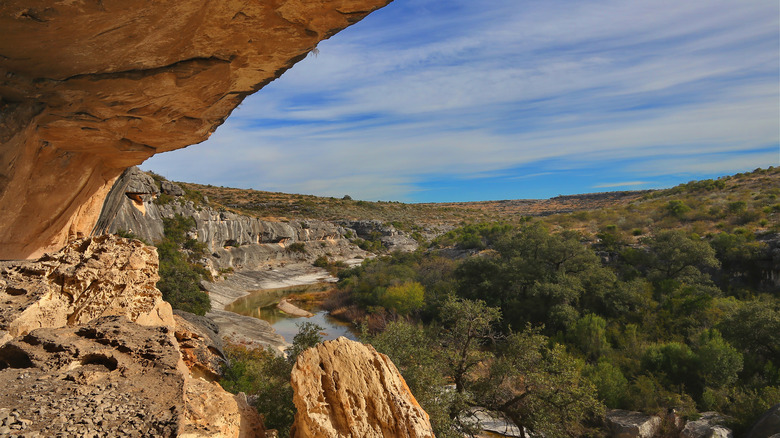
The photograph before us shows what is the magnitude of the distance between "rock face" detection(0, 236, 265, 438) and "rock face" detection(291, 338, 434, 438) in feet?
3.42

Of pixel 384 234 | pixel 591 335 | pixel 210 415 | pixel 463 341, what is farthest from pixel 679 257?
pixel 384 234

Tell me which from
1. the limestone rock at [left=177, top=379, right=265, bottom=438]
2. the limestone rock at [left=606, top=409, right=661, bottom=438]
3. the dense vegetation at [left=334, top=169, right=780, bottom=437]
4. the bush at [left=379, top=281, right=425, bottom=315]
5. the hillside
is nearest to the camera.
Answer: the limestone rock at [left=177, top=379, right=265, bottom=438]

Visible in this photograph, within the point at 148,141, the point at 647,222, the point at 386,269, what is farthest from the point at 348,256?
the point at 148,141

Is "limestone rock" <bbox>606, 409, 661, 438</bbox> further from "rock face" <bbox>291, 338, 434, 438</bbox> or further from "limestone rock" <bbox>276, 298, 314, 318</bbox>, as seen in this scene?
"limestone rock" <bbox>276, 298, 314, 318</bbox>

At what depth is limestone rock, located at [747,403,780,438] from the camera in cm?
1157

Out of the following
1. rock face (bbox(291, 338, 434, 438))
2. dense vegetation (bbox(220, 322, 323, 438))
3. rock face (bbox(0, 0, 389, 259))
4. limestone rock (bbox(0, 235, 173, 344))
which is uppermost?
rock face (bbox(0, 0, 389, 259))

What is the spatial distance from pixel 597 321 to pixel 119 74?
21.3m

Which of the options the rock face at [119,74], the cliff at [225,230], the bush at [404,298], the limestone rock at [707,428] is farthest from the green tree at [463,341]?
the cliff at [225,230]

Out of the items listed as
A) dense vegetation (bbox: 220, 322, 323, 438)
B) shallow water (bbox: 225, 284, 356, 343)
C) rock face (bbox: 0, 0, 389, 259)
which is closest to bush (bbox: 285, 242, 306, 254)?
shallow water (bbox: 225, 284, 356, 343)

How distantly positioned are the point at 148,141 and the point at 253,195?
84182 mm

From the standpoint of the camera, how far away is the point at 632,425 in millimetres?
13891

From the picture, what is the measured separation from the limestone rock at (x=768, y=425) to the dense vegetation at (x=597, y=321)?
0.74 m

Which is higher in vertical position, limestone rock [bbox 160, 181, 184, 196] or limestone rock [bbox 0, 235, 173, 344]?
limestone rock [bbox 160, 181, 184, 196]

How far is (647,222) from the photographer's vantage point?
3522cm
